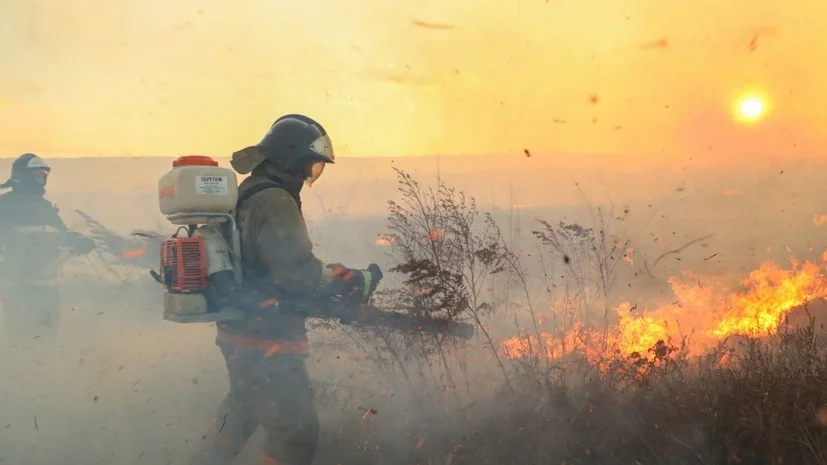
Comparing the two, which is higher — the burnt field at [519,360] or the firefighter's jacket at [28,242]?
the firefighter's jacket at [28,242]

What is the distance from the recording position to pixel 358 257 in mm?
6707

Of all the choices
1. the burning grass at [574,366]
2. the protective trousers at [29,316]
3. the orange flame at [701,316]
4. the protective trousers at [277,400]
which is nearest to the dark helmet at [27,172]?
the protective trousers at [29,316]

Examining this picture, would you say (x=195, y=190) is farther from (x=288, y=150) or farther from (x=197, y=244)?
(x=288, y=150)

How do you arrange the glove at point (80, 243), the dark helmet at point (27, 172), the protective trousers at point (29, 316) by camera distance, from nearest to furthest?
1. the protective trousers at point (29, 316)
2. the dark helmet at point (27, 172)
3. the glove at point (80, 243)

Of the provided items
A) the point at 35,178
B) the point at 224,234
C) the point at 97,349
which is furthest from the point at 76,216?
the point at 224,234

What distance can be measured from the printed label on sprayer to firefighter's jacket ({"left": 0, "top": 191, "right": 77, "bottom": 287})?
456cm

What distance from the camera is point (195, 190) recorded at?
11.2 feet

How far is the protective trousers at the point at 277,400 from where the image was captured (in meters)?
3.52

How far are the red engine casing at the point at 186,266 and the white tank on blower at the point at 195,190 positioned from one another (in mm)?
155

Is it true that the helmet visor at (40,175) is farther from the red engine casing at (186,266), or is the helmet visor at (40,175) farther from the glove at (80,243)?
the red engine casing at (186,266)

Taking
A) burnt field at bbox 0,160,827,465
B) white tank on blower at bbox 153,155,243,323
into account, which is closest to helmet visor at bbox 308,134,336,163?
white tank on blower at bbox 153,155,243,323

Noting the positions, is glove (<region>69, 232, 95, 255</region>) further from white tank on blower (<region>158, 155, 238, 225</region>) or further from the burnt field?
white tank on blower (<region>158, 155, 238, 225</region>)

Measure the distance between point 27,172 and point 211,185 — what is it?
15.5ft

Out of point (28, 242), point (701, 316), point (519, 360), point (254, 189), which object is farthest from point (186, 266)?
point (28, 242)
